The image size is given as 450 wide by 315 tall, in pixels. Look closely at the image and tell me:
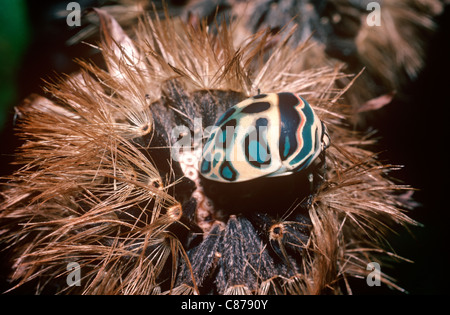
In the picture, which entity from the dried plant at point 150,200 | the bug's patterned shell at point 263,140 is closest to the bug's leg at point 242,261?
the dried plant at point 150,200

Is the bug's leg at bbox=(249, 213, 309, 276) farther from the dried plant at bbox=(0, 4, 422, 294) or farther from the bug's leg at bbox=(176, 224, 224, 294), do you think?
the bug's leg at bbox=(176, 224, 224, 294)

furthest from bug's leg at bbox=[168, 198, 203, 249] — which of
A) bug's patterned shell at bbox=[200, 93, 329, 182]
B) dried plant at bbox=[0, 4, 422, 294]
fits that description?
bug's patterned shell at bbox=[200, 93, 329, 182]

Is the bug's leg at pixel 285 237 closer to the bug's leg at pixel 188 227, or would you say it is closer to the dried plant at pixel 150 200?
the dried plant at pixel 150 200

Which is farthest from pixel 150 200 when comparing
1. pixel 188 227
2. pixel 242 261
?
pixel 242 261

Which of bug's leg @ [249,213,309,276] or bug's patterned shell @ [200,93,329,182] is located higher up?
bug's patterned shell @ [200,93,329,182]

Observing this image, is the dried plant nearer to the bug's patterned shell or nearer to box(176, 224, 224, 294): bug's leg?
box(176, 224, 224, 294): bug's leg

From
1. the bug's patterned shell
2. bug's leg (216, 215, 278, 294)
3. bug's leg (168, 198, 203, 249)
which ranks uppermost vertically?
the bug's patterned shell
